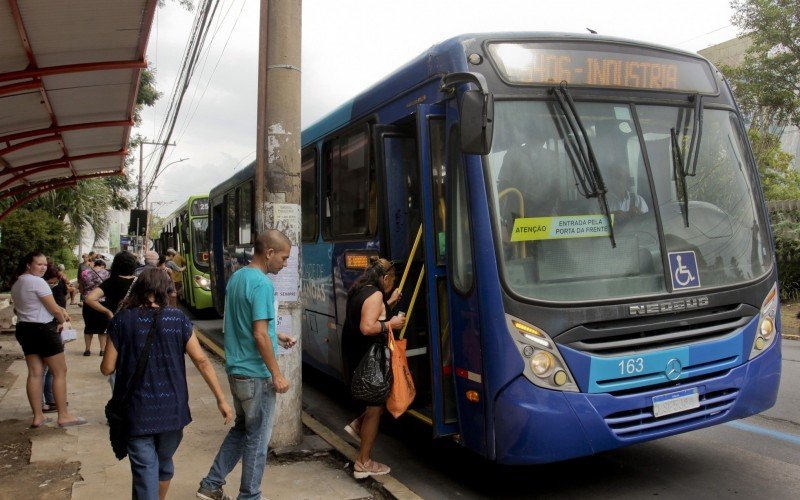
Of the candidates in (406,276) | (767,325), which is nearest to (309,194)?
(406,276)

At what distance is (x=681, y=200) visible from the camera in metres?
4.79

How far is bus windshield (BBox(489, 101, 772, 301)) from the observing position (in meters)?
4.45

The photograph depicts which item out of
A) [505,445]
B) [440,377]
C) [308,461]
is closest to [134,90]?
[308,461]

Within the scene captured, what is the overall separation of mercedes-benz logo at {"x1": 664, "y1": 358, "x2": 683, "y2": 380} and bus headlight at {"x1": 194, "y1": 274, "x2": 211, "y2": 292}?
15362mm

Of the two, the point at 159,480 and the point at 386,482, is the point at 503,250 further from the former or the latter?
the point at 159,480

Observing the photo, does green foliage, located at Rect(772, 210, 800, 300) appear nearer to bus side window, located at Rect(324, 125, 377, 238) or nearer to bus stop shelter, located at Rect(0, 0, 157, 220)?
bus side window, located at Rect(324, 125, 377, 238)

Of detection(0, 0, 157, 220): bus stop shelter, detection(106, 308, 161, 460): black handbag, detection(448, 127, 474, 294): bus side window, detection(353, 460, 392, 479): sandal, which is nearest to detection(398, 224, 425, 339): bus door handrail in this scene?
detection(448, 127, 474, 294): bus side window

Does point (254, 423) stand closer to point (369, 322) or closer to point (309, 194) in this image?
point (369, 322)

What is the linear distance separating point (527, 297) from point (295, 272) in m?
2.19

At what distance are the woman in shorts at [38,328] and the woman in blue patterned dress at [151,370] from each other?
324 cm

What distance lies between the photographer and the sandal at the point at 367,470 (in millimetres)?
5082

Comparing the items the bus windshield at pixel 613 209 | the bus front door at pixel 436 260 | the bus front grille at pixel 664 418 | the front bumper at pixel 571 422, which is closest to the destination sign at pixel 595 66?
the bus windshield at pixel 613 209

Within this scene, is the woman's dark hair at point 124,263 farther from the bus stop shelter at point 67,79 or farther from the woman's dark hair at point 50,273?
the bus stop shelter at point 67,79

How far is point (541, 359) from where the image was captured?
166 inches
